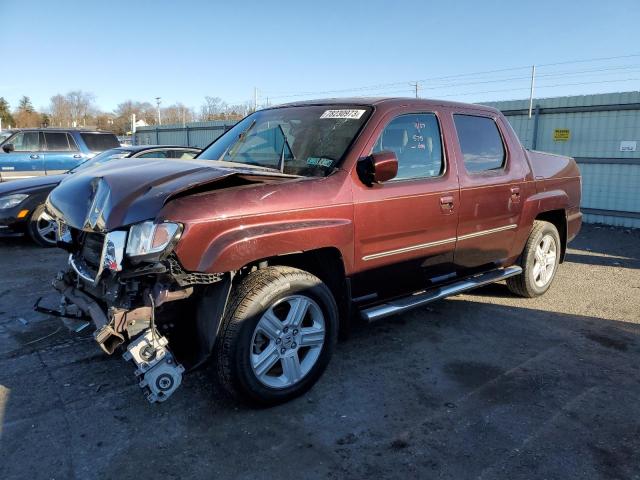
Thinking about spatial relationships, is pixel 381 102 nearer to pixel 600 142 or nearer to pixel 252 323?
pixel 252 323

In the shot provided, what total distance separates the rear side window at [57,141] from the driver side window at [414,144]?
36.0 feet

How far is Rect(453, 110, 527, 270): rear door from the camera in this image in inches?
171

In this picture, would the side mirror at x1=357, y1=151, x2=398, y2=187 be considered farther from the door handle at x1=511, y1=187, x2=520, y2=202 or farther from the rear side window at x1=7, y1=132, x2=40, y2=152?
the rear side window at x1=7, y1=132, x2=40, y2=152

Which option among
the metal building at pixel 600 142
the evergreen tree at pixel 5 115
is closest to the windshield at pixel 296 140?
the metal building at pixel 600 142

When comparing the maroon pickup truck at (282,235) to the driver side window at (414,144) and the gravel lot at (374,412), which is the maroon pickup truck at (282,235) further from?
the gravel lot at (374,412)

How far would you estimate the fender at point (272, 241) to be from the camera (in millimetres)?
2795

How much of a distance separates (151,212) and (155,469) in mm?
1334

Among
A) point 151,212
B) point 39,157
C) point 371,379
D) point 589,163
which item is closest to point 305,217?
point 151,212

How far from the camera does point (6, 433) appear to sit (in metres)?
2.86

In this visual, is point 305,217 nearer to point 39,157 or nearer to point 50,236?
point 50,236

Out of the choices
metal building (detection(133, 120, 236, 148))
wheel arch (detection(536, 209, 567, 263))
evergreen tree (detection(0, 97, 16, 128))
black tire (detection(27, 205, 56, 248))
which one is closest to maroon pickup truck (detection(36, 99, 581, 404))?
wheel arch (detection(536, 209, 567, 263))

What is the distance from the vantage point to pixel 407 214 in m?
3.79

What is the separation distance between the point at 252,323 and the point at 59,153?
37.3 feet

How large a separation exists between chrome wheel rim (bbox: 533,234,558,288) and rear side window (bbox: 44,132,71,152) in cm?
1130
